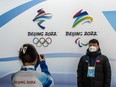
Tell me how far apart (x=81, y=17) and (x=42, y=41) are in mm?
795

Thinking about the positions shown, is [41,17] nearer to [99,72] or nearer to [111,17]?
[111,17]

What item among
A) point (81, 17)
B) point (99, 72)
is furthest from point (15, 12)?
point (99, 72)

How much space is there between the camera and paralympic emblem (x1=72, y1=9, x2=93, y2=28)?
4.25m

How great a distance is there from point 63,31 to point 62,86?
938 millimetres

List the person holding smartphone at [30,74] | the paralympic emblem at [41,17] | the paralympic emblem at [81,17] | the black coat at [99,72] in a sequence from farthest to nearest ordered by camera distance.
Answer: the paralympic emblem at [41,17], the paralympic emblem at [81,17], the black coat at [99,72], the person holding smartphone at [30,74]

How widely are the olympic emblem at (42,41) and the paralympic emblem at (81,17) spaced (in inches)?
19.9

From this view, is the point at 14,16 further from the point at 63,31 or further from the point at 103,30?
the point at 103,30

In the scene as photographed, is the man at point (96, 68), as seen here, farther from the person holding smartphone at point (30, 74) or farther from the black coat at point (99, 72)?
the person holding smartphone at point (30, 74)

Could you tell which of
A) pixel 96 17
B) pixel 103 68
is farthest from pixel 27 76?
pixel 96 17

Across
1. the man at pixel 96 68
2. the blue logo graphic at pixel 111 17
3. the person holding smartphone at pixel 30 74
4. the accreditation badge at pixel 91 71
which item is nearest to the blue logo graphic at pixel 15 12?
the blue logo graphic at pixel 111 17

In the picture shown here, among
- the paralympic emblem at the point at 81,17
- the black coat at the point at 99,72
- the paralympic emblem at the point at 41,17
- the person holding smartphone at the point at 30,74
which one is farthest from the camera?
the paralympic emblem at the point at 41,17

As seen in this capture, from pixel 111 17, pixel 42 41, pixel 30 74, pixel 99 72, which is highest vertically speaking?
pixel 111 17

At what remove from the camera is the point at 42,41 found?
4484 mm

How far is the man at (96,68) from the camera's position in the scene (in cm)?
396
